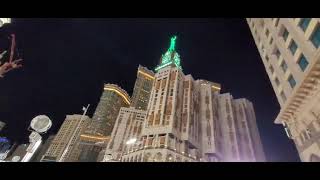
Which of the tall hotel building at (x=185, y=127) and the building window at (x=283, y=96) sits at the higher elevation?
the tall hotel building at (x=185, y=127)

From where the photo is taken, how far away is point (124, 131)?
12375cm

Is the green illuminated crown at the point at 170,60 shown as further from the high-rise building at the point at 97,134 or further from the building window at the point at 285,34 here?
the building window at the point at 285,34

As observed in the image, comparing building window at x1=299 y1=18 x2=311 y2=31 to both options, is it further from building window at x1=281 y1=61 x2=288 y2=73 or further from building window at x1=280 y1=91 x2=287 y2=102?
building window at x1=280 y1=91 x2=287 y2=102

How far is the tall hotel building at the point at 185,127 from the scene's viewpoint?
8356 centimetres

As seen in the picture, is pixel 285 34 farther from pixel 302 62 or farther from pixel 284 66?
pixel 302 62

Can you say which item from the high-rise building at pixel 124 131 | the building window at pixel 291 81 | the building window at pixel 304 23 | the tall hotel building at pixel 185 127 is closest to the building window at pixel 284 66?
the building window at pixel 291 81

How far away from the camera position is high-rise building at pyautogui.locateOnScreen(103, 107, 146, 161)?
4471 inches

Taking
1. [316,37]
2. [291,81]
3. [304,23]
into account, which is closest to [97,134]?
[291,81]

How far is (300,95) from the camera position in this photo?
27906 mm

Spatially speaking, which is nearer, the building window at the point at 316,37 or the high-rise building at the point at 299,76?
the building window at the point at 316,37

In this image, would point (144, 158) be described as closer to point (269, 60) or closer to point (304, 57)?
point (269, 60)

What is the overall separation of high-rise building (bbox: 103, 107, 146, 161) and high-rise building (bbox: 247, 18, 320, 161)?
288ft
